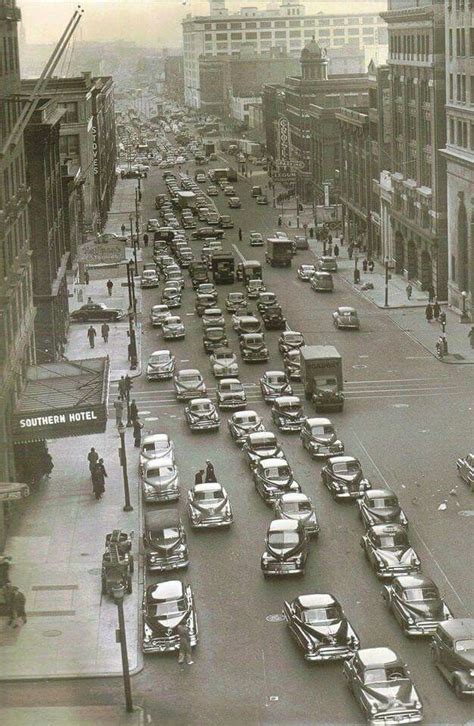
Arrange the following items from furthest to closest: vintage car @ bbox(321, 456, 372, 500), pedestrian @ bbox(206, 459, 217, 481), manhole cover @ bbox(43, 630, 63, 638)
Answer: pedestrian @ bbox(206, 459, 217, 481) < vintage car @ bbox(321, 456, 372, 500) < manhole cover @ bbox(43, 630, 63, 638)

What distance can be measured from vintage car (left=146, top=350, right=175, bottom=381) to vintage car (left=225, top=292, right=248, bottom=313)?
20.8 meters

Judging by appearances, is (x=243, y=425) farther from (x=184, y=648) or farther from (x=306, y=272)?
(x=306, y=272)

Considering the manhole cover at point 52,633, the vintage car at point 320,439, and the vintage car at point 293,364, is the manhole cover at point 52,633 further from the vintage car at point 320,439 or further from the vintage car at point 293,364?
the vintage car at point 293,364

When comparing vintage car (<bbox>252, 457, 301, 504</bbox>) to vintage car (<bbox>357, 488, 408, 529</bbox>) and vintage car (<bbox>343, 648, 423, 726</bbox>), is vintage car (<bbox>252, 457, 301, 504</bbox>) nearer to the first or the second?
vintage car (<bbox>357, 488, 408, 529</bbox>)

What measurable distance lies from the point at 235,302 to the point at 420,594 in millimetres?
60624

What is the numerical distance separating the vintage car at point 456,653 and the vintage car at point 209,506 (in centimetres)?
1393

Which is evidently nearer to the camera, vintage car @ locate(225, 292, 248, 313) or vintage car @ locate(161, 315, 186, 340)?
vintage car @ locate(161, 315, 186, 340)

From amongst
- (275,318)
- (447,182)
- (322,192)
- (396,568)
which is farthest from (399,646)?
(322,192)

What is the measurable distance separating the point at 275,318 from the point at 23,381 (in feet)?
→ 117

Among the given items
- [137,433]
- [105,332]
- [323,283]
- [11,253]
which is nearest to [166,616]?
[11,253]

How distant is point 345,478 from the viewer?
5150 centimetres

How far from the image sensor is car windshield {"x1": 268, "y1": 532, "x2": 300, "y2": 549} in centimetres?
4359

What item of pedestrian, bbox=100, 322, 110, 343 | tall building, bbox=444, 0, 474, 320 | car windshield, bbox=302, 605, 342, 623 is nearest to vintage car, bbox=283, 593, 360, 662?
car windshield, bbox=302, 605, 342, 623

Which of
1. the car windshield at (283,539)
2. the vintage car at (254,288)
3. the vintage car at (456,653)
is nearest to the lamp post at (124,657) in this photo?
the vintage car at (456,653)
